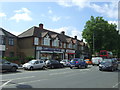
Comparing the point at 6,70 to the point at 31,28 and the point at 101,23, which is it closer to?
the point at 31,28

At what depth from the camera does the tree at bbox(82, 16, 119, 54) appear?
4612 cm

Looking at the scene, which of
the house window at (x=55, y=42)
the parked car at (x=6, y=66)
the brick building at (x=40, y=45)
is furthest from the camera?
the house window at (x=55, y=42)

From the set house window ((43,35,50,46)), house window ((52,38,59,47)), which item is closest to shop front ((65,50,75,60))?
house window ((52,38,59,47))

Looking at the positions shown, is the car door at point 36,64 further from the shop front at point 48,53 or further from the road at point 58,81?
the shop front at point 48,53

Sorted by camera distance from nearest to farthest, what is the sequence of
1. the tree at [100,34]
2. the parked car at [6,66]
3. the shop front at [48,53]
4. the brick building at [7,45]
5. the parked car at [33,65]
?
the parked car at [6,66]
the parked car at [33,65]
the brick building at [7,45]
the shop front at [48,53]
the tree at [100,34]

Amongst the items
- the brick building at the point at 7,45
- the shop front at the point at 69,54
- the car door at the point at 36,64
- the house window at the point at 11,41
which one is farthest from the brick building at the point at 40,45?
the car door at the point at 36,64

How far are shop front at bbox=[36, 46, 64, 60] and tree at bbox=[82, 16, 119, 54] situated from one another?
36.6 ft

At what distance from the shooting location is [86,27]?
50.0m

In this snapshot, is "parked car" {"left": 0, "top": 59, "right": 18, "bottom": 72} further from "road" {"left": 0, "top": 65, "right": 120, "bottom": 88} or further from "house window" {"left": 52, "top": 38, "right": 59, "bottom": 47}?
"house window" {"left": 52, "top": 38, "right": 59, "bottom": 47}

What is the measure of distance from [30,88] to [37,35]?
27.2m

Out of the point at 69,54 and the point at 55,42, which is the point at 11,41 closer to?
the point at 55,42

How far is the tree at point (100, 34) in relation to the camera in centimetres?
4612

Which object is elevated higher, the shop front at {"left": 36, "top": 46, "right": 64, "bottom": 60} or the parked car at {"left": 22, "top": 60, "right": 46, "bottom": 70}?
the shop front at {"left": 36, "top": 46, "right": 64, "bottom": 60}

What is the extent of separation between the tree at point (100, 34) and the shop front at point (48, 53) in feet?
36.6
